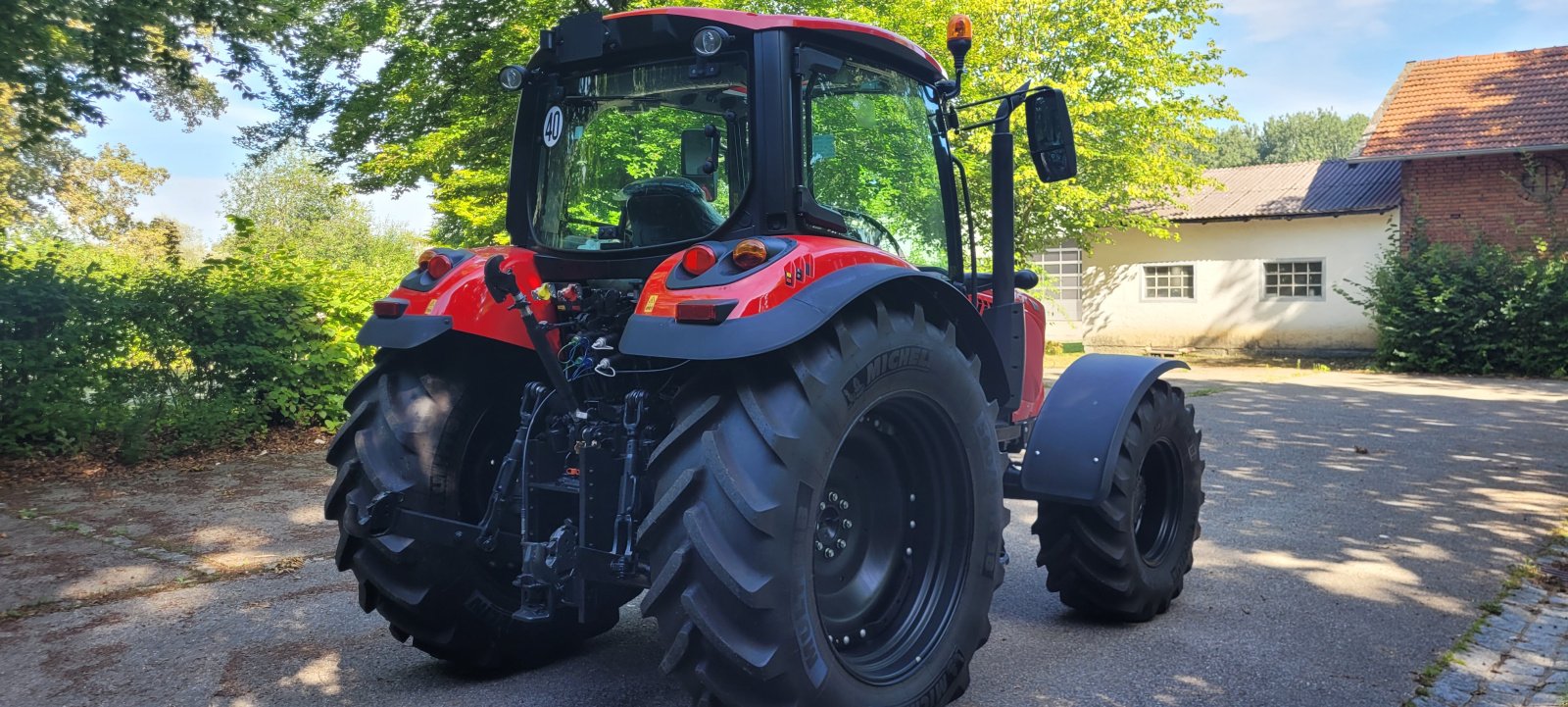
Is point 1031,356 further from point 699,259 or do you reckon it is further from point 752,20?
point 699,259

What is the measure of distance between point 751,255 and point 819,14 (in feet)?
35.9

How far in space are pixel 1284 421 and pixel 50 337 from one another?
12.0m

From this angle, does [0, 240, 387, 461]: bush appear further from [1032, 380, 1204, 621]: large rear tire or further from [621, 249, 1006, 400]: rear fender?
[1032, 380, 1204, 621]: large rear tire

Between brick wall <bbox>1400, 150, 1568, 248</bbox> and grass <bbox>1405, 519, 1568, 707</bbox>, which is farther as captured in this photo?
brick wall <bbox>1400, 150, 1568, 248</bbox>

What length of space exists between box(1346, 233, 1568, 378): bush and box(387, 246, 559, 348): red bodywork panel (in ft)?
62.1

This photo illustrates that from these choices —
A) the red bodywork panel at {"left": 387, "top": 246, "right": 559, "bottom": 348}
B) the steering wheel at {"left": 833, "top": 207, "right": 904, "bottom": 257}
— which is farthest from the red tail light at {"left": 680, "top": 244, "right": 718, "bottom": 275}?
the red bodywork panel at {"left": 387, "top": 246, "right": 559, "bottom": 348}

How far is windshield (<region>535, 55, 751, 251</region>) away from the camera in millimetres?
3791

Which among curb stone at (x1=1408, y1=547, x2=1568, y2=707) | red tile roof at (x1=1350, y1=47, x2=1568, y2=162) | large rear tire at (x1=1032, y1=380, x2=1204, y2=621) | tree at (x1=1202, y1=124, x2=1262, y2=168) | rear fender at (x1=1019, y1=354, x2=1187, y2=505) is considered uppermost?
tree at (x1=1202, y1=124, x2=1262, y2=168)

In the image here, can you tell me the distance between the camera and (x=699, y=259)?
319cm

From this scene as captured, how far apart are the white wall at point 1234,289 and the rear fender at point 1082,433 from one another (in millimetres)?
19908

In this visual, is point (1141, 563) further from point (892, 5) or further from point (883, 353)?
point (892, 5)

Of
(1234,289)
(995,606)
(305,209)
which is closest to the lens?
(995,606)

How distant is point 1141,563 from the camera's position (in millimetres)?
4695

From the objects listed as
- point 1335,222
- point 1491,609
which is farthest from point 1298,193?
point 1491,609
